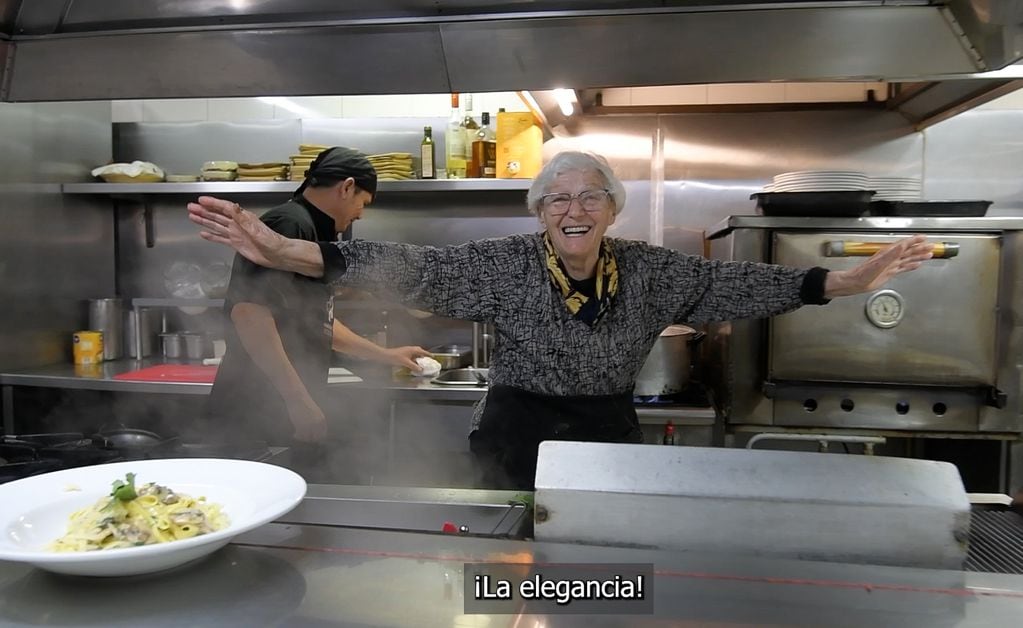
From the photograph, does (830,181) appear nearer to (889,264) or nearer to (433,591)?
(889,264)

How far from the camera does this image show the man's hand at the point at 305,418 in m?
2.38

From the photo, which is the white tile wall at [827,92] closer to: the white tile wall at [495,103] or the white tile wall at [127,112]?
the white tile wall at [495,103]

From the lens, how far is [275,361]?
232 centimetres

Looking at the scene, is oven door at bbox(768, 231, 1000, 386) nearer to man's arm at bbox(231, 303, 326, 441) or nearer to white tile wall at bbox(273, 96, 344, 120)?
man's arm at bbox(231, 303, 326, 441)

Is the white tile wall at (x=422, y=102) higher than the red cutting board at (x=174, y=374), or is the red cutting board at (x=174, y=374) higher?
the white tile wall at (x=422, y=102)

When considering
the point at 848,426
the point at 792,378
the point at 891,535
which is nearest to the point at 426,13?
the point at 891,535

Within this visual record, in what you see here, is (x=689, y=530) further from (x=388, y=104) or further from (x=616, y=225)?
(x=388, y=104)

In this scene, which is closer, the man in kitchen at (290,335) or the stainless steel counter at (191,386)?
the man in kitchen at (290,335)

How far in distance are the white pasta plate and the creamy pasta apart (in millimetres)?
32

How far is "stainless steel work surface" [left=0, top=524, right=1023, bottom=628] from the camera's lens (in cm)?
85

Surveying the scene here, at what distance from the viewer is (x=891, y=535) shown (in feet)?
3.22

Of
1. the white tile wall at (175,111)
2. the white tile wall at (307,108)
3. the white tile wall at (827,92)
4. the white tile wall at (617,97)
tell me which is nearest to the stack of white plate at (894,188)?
the white tile wall at (827,92)

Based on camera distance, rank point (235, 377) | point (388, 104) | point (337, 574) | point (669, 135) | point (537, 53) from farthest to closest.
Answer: point (388, 104) → point (669, 135) → point (235, 377) → point (537, 53) → point (337, 574)

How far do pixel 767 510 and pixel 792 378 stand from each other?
5.66 feet
